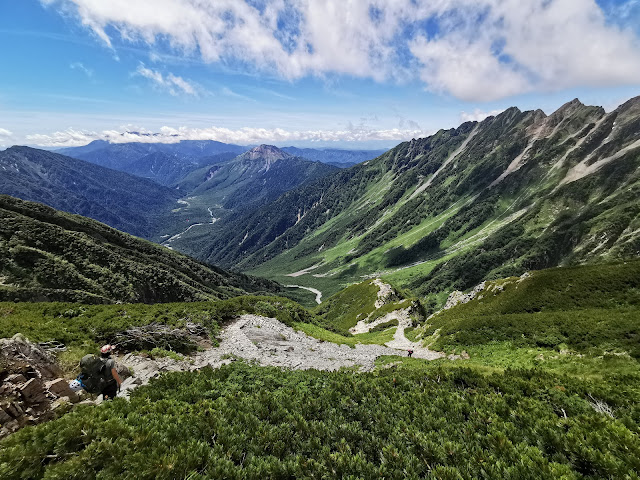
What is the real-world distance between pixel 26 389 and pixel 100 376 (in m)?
2.50

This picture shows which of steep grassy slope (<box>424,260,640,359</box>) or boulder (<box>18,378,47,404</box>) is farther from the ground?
boulder (<box>18,378,47,404</box>)

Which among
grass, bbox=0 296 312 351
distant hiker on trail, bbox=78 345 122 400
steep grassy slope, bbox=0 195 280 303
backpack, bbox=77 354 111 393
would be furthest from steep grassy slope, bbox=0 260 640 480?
steep grassy slope, bbox=0 195 280 303

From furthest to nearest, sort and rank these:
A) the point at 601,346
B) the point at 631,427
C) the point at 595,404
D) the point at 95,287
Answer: the point at 95,287
the point at 601,346
the point at 595,404
the point at 631,427

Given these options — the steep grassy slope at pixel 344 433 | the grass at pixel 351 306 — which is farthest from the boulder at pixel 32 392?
the grass at pixel 351 306

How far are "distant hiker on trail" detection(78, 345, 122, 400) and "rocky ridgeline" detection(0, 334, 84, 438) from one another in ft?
3.02

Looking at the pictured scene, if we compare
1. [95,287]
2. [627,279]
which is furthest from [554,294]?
[95,287]

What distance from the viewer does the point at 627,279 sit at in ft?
120

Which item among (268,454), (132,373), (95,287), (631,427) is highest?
(631,427)

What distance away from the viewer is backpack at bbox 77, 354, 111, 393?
13.9 metres

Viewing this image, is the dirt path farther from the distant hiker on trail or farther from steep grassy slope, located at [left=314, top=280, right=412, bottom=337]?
steep grassy slope, located at [left=314, top=280, right=412, bottom=337]

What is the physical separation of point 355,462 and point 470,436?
196 inches

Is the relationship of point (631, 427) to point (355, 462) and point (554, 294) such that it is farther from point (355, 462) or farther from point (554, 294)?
point (554, 294)

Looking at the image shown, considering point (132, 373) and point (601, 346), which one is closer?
point (132, 373)

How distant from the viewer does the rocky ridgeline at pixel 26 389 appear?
11523mm
